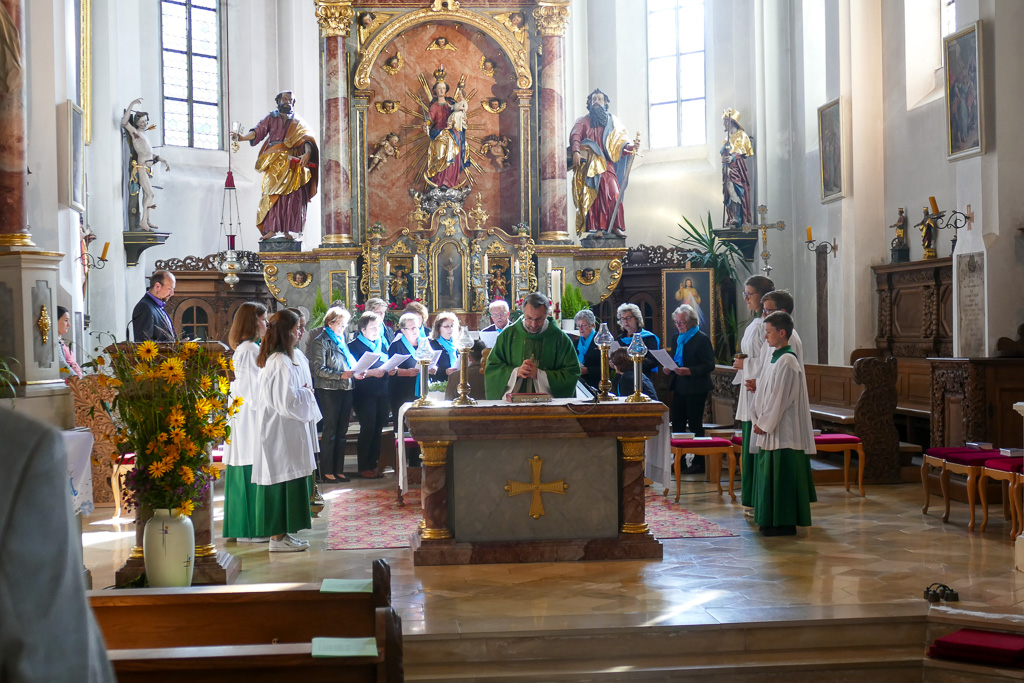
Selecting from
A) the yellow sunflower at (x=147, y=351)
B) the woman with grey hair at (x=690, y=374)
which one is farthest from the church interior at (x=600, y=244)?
the woman with grey hair at (x=690, y=374)

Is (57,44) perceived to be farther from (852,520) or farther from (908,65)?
(908,65)

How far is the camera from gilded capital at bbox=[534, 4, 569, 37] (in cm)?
1448

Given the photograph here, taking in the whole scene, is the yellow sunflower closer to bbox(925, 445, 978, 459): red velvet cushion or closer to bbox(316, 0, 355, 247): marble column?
bbox(925, 445, 978, 459): red velvet cushion

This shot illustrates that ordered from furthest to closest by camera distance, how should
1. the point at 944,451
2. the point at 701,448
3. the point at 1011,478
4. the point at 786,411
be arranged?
the point at 701,448, the point at 944,451, the point at 786,411, the point at 1011,478

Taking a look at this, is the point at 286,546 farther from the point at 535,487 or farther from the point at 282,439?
the point at 535,487

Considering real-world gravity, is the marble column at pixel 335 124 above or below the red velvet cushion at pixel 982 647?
above

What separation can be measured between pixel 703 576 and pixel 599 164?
9.32 m

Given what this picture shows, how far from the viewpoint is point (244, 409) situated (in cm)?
680

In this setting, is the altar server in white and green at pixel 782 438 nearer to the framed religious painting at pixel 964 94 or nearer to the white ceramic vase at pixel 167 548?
the white ceramic vase at pixel 167 548

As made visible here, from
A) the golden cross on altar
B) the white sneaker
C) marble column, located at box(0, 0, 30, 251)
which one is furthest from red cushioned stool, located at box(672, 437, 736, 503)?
marble column, located at box(0, 0, 30, 251)

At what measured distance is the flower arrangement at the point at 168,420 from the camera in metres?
5.18

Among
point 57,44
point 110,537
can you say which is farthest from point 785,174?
point 110,537

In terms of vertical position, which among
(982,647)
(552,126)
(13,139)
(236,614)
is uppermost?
(552,126)

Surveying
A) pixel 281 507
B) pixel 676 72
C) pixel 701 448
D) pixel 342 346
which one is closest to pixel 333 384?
pixel 342 346
